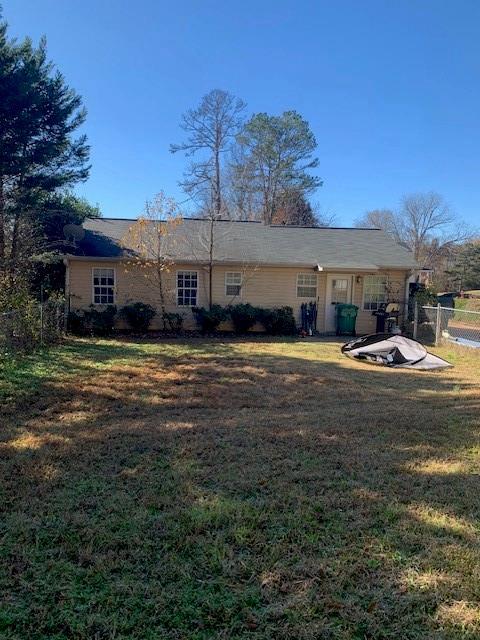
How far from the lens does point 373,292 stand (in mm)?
15062

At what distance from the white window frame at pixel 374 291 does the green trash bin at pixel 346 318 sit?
0.72 meters

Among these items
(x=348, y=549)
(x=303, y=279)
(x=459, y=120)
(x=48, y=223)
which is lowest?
(x=348, y=549)

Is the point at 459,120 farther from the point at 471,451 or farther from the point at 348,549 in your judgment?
the point at 348,549

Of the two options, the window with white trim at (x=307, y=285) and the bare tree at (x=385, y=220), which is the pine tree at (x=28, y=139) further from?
the bare tree at (x=385, y=220)

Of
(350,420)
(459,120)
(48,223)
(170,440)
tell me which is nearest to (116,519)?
(170,440)

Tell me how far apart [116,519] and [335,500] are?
151 cm

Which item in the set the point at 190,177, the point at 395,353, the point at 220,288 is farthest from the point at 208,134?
the point at 395,353

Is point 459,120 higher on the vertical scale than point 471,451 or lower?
higher

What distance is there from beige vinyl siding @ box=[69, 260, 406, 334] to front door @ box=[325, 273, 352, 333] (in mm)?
159

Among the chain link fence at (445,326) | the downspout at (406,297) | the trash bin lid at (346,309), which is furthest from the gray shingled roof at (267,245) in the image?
the chain link fence at (445,326)

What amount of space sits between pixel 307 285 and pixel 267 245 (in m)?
2.26

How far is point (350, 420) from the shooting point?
16.4 feet

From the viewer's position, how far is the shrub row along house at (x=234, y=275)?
46.2 ft

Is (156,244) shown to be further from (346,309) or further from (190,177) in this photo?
(190,177)
